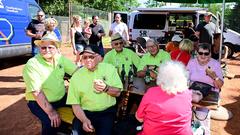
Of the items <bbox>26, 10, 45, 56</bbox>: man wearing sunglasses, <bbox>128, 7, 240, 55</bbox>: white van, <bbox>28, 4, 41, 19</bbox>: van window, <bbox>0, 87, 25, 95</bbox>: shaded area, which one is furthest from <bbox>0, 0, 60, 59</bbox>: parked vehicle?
<bbox>128, 7, 240, 55</bbox>: white van

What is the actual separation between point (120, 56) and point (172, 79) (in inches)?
103

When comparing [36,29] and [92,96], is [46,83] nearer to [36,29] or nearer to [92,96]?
[92,96]

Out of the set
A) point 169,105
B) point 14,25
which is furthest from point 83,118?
point 14,25

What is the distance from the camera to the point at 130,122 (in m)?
3.58

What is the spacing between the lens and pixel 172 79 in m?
2.76

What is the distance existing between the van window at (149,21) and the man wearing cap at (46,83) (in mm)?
8938

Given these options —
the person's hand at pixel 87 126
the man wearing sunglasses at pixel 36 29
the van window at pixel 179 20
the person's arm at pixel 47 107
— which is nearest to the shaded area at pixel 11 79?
the man wearing sunglasses at pixel 36 29

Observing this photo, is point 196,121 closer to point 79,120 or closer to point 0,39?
point 79,120

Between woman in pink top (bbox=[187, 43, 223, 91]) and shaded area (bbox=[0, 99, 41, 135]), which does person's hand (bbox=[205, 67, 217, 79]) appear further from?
shaded area (bbox=[0, 99, 41, 135])

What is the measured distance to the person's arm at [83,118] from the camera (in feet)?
10.9

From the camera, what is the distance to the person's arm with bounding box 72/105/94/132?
3.33 m

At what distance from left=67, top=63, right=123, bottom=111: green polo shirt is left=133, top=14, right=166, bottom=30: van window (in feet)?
30.4

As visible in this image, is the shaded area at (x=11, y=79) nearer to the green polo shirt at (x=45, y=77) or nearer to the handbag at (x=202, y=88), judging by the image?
the green polo shirt at (x=45, y=77)

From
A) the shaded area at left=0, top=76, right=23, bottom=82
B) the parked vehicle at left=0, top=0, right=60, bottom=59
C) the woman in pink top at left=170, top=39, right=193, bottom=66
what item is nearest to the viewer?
A: the woman in pink top at left=170, top=39, right=193, bottom=66
